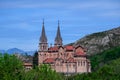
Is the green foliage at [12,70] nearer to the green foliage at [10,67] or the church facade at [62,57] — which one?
the green foliage at [10,67]

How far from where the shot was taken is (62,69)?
154750 mm

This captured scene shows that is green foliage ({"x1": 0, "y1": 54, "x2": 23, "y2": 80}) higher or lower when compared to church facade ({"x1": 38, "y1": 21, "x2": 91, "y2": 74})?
lower

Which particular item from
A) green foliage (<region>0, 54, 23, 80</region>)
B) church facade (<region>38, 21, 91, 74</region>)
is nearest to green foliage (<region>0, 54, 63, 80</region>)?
green foliage (<region>0, 54, 23, 80</region>)

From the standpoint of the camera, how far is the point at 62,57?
155 m

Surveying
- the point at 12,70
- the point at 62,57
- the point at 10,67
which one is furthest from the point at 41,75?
the point at 62,57

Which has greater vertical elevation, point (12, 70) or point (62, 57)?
point (62, 57)

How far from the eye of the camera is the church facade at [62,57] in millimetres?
153750

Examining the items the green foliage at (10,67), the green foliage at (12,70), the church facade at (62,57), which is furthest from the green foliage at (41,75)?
the church facade at (62,57)

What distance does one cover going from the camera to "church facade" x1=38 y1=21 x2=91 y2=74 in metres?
154

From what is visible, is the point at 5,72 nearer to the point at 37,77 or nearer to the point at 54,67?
the point at 37,77

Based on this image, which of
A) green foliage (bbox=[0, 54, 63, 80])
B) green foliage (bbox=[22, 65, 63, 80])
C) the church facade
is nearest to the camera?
green foliage (bbox=[0, 54, 63, 80])

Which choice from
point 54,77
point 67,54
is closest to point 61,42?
point 67,54

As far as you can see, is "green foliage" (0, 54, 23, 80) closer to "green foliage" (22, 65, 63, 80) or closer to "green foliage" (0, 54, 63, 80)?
"green foliage" (0, 54, 63, 80)

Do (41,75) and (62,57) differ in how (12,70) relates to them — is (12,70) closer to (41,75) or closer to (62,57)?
(41,75)
